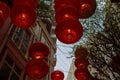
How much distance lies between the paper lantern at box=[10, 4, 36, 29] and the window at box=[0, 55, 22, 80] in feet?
15.4

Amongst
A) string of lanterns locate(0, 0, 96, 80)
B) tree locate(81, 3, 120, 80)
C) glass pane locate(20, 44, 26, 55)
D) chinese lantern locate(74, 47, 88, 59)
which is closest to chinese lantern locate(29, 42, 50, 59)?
chinese lantern locate(74, 47, 88, 59)

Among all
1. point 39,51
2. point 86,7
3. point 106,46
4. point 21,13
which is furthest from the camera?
point 106,46

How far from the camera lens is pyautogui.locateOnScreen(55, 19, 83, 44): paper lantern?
11.9 ft

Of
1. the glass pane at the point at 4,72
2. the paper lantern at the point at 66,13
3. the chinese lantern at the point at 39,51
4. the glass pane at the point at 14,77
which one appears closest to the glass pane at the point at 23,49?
the glass pane at the point at 14,77

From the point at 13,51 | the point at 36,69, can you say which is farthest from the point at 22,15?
the point at 13,51

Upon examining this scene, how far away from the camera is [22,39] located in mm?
10570

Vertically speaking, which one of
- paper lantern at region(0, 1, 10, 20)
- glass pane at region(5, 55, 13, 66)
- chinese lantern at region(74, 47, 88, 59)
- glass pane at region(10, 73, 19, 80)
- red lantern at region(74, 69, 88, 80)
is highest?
paper lantern at region(0, 1, 10, 20)

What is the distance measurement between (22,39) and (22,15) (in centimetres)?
681

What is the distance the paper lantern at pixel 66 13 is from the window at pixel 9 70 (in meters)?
4.95

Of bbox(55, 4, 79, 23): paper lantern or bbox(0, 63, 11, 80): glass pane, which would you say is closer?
bbox(55, 4, 79, 23): paper lantern

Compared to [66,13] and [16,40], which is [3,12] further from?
[16,40]

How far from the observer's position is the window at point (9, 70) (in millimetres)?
8348

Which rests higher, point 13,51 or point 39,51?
point 39,51

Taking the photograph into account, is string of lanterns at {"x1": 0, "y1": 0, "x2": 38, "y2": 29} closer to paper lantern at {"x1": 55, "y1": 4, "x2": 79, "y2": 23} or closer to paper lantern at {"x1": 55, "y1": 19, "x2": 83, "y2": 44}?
paper lantern at {"x1": 55, "y1": 4, "x2": 79, "y2": 23}
